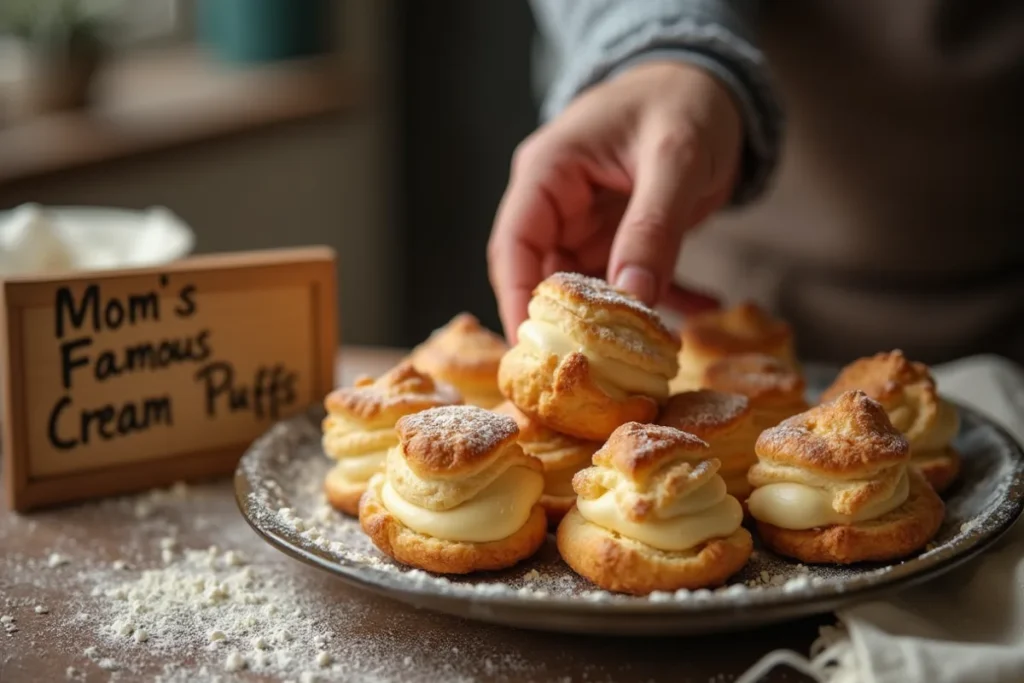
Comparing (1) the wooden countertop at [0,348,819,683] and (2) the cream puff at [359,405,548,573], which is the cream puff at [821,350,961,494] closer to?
(1) the wooden countertop at [0,348,819,683]

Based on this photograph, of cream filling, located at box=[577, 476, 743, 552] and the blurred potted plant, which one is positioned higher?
the blurred potted plant

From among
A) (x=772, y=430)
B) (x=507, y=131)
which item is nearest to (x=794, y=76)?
(x=772, y=430)

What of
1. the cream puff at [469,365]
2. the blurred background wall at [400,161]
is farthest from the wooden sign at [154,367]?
the blurred background wall at [400,161]

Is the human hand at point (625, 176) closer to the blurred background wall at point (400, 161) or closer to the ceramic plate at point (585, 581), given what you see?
the ceramic plate at point (585, 581)

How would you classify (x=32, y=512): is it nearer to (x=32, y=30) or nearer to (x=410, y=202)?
(x=32, y=30)

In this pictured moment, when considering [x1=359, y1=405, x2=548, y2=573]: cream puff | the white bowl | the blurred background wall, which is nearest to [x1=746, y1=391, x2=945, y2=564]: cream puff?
[x1=359, y1=405, x2=548, y2=573]: cream puff

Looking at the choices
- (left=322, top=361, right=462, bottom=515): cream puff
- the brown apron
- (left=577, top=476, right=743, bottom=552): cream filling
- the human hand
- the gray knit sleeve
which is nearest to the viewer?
(left=577, top=476, right=743, bottom=552): cream filling
